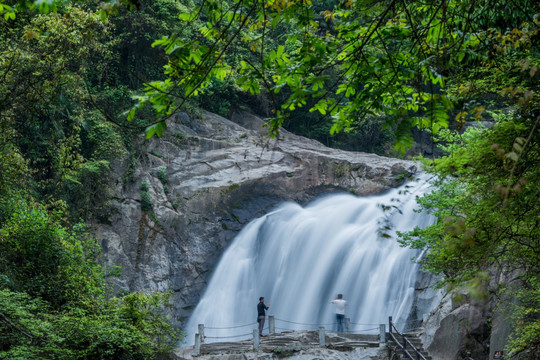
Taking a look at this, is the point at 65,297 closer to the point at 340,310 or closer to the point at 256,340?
the point at 256,340

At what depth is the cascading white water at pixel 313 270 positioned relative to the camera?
2002cm

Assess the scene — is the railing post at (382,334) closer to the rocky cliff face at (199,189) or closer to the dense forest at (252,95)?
the dense forest at (252,95)

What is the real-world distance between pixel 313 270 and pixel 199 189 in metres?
6.50

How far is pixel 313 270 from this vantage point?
21.9 metres

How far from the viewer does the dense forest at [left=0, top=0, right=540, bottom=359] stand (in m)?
4.17

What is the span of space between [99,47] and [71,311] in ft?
31.1

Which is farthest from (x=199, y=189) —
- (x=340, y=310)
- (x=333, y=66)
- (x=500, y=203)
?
(x=333, y=66)

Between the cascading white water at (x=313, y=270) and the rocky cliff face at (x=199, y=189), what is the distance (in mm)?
729

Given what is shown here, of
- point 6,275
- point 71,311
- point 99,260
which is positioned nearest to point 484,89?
point 71,311

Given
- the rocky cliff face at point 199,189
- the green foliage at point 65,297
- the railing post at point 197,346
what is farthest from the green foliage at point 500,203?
the rocky cliff face at point 199,189

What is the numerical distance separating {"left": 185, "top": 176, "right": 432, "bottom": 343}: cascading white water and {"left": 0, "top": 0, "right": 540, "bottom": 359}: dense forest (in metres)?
4.49

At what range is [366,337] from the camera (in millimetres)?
15586

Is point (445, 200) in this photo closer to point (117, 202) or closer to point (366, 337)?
point (366, 337)

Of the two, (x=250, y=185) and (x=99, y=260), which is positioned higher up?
(x=250, y=185)
